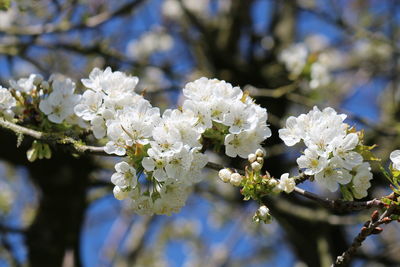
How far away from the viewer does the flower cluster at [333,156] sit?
1.59 metres

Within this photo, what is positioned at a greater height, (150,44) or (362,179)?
(362,179)

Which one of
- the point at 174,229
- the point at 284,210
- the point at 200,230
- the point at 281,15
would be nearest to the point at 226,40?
the point at 281,15

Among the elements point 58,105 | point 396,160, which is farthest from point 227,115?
point 58,105

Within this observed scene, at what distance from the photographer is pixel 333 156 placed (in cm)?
159

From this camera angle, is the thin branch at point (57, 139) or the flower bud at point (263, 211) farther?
the thin branch at point (57, 139)

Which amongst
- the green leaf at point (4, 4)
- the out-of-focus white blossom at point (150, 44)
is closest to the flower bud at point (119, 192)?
the green leaf at point (4, 4)

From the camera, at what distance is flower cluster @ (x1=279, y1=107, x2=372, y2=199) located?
1.59 meters

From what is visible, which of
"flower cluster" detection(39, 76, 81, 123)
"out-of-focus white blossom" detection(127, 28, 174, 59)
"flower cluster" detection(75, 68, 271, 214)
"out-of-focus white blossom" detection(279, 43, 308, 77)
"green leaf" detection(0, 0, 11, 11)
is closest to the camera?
"flower cluster" detection(75, 68, 271, 214)

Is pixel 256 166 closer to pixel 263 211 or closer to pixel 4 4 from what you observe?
pixel 263 211

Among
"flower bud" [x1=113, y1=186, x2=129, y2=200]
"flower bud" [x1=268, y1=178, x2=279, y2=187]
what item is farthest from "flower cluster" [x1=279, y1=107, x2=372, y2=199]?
"flower bud" [x1=113, y1=186, x2=129, y2=200]

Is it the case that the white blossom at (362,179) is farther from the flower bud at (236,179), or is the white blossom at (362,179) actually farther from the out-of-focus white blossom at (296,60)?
the out-of-focus white blossom at (296,60)

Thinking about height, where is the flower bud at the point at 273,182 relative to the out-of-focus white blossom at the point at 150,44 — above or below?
above

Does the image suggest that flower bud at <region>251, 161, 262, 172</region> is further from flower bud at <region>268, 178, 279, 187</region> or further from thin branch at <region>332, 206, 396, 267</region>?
thin branch at <region>332, 206, 396, 267</region>

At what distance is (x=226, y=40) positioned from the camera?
5867 mm
